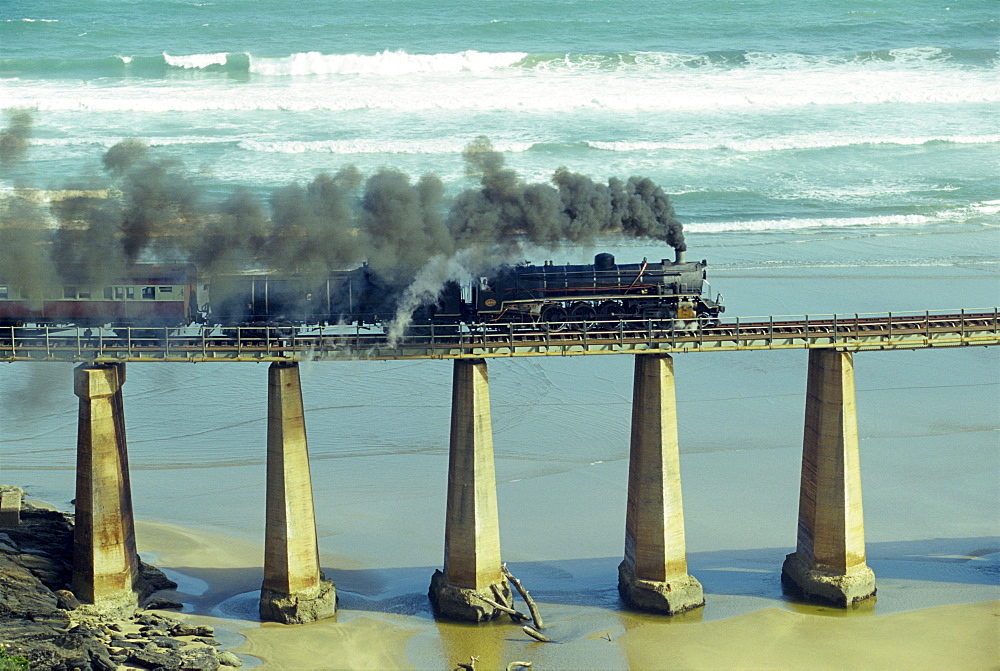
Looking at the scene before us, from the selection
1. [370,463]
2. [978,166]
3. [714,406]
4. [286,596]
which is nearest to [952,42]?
[978,166]

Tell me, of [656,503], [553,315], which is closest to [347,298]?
[553,315]

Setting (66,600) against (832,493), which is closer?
(66,600)

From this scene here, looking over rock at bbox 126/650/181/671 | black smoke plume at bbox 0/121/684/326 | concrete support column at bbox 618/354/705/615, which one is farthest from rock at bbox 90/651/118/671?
concrete support column at bbox 618/354/705/615

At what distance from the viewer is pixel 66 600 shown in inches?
1421

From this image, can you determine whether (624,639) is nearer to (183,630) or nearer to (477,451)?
(477,451)

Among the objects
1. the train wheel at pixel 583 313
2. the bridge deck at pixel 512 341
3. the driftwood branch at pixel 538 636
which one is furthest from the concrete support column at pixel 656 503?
the train wheel at pixel 583 313

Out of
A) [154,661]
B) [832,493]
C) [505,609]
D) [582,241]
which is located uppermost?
[582,241]

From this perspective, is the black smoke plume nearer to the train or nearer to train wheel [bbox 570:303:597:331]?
the train

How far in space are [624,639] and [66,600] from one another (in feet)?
46.3

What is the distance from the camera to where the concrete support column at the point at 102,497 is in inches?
1407

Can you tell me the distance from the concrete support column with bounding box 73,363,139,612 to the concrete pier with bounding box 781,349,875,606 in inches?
701

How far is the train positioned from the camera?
39.2m

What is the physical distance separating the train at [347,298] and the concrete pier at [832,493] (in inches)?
169

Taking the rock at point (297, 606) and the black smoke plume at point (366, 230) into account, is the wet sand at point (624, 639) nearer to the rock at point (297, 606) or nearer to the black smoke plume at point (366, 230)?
the rock at point (297, 606)
